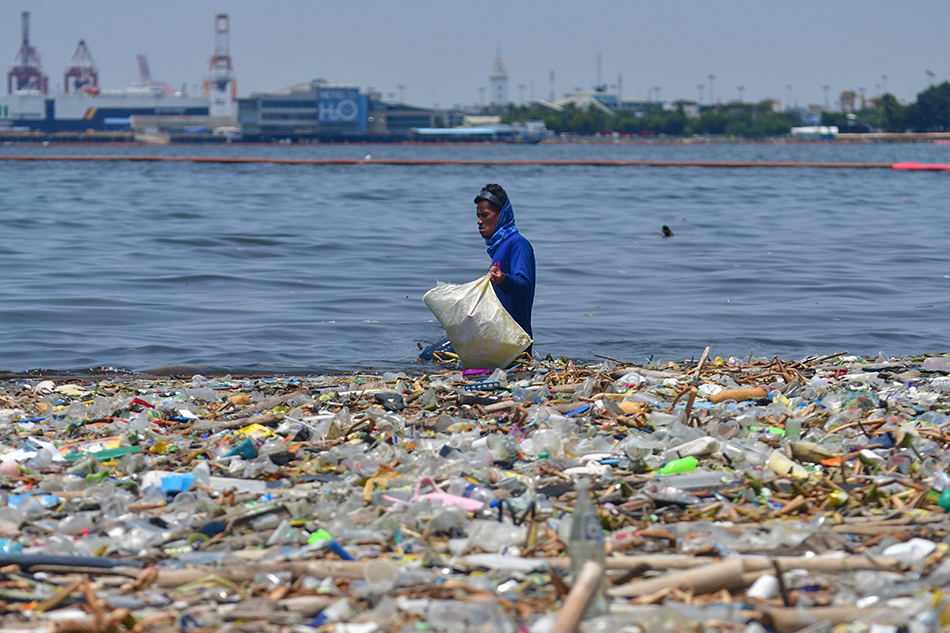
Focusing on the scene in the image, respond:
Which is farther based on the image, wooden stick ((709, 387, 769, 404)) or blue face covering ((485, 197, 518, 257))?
blue face covering ((485, 197, 518, 257))

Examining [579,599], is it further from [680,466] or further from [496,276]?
[496,276]

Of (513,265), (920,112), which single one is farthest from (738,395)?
(920,112)

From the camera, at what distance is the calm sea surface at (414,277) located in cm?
1079

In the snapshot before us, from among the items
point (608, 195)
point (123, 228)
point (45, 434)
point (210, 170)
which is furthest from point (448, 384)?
point (210, 170)

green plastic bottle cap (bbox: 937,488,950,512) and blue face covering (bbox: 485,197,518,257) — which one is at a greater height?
blue face covering (bbox: 485,197,518,257)

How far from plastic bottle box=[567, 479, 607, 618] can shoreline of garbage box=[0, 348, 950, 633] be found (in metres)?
0.03

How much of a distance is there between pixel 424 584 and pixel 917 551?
5.45 feet

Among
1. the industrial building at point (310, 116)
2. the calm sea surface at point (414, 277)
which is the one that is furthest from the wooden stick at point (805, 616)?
the industrial building at point (310, 116)

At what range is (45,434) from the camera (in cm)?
573

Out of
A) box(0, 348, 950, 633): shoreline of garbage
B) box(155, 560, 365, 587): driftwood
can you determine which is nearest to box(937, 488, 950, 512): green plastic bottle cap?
box(0, 348, 950, 633): shoreline of garbage

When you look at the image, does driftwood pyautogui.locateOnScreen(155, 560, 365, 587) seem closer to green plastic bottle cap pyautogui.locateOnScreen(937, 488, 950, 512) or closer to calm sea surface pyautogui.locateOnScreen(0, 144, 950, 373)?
green plastic bottle cap pyautogui.locateOnScreen(937, 488, 950, 512)

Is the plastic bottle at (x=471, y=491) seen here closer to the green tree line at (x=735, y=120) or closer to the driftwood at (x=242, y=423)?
the driftwood at (x=242, y=423)

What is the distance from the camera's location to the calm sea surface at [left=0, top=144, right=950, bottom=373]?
10.8m

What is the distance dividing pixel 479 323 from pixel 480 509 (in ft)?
11.1
